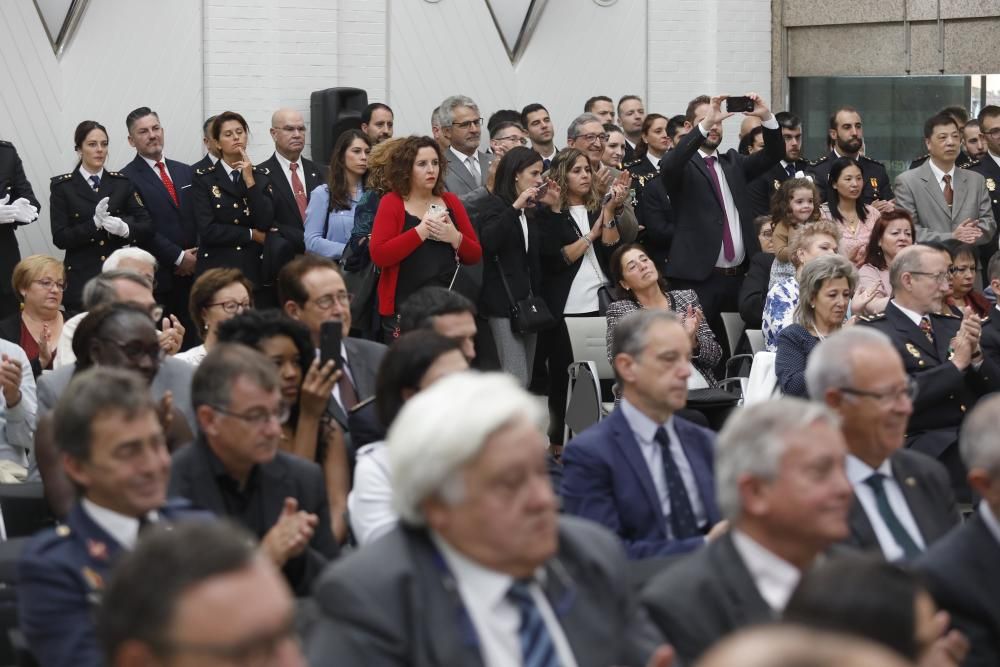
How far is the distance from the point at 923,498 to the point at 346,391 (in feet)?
6.83

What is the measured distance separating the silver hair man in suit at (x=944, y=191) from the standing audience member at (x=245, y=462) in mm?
6152

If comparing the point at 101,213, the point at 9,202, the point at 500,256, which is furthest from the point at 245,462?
the point at 9,202

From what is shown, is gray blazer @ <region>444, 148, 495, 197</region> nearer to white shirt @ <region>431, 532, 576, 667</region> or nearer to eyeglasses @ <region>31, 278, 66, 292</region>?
eyeglasses @ <region>31, 278, 66, 292</region>

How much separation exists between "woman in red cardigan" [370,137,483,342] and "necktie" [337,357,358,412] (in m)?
2.05

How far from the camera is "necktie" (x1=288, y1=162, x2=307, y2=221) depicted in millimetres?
8891

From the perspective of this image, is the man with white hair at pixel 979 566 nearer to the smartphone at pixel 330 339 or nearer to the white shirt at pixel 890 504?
the white shirt at pixel 890 504

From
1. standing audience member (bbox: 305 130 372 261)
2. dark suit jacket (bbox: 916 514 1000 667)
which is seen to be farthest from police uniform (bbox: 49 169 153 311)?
dark suit jacket (bbox: 916 514 1000 667)

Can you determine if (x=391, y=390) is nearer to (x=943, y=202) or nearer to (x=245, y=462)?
(x=245, y=462)

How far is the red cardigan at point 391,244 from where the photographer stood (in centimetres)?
720

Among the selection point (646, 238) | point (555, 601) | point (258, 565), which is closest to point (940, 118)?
point (646, 238)

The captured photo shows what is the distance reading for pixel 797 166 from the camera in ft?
32.2

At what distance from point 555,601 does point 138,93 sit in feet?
27.4

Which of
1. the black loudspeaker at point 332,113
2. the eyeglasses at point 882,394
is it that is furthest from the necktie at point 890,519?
the black loudspeaker at point 332,113

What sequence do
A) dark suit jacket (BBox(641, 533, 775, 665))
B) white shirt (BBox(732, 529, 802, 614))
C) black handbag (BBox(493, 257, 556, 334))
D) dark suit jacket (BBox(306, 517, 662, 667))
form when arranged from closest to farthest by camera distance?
dark suit jacket (BBox(306, 517, 662, 667)) → dark suit jacket (BBox(641, 533, 775, 665)) → white shirt (BBox(732, 529, 802, 614)) → black handbag (BBox(493, 257, 556, 334))
